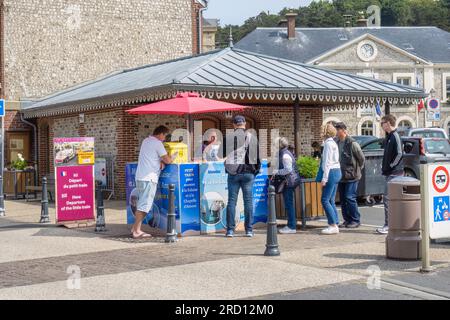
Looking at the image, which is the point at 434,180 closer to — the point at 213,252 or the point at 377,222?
the point at 213,252

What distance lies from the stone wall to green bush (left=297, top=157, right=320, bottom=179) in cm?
1592

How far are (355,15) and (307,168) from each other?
7842 cm

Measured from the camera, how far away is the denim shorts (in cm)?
1097

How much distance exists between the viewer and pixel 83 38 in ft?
88.1

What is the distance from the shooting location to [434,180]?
26.7 ft

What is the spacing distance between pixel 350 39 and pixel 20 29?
→ 1181 inches

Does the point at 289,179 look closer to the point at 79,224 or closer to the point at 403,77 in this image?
the point at 79,224

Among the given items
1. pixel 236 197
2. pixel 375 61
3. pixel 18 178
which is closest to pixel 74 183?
pixel 236 197

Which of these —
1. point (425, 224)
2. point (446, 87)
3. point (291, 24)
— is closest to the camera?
point (425, 224)

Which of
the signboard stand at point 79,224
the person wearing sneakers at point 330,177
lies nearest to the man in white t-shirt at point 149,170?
the signboard stand at point 79,224

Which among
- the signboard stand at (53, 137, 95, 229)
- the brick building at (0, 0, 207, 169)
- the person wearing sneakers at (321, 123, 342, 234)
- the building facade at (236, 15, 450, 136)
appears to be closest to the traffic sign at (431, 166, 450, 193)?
the person wearing sneakers at (321, 123, 342, 234)

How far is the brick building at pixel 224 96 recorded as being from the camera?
16.3 metres

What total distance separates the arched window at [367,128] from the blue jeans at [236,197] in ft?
125
